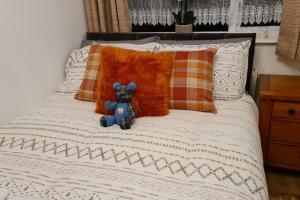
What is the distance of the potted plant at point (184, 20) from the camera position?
2107 mm

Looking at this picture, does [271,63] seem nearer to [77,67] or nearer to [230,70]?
[230,70]

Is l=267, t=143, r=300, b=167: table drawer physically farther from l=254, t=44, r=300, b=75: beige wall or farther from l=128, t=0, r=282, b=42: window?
l=128, t=0, r=282, b=42: window

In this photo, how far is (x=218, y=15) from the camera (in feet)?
7.19

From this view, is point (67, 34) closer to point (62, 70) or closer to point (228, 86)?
point (62, 70)

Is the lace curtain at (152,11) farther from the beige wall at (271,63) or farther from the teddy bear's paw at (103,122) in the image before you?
the teddy bear's paw at (103,122)

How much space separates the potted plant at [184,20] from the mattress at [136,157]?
74 cm

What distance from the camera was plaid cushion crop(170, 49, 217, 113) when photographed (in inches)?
64.2

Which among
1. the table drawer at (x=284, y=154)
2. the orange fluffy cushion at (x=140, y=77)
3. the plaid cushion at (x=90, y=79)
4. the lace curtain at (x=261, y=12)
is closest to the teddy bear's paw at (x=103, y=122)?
the orange fluffy cushion at (x=140, y=77)

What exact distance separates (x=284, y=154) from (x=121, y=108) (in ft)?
3.79

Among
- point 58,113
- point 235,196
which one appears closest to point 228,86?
point 235,196

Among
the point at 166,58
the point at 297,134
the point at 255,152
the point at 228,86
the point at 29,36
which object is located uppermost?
the point at 29,36

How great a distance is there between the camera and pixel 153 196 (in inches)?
38.1

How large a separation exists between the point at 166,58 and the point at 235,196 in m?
0.94

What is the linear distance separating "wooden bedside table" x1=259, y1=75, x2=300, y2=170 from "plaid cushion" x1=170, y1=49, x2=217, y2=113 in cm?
37
